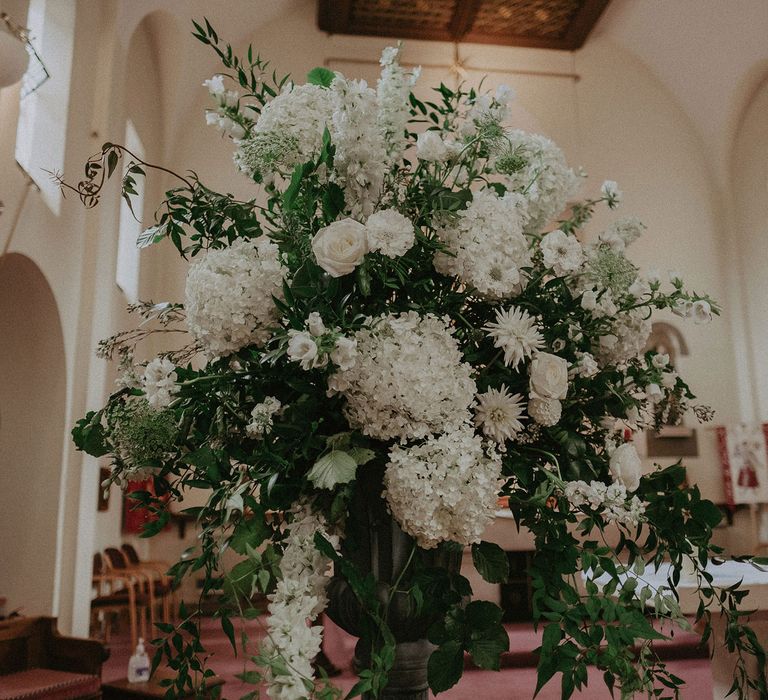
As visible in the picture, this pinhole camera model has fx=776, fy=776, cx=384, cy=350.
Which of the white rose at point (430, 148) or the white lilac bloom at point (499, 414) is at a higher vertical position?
the white rose at point (430, 148)

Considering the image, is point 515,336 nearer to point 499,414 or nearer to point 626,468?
point 499,414

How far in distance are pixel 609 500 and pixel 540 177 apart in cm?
61

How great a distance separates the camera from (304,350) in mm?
→ 979

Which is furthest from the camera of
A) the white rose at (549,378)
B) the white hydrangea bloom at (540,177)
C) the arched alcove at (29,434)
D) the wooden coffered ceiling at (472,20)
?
the wooden coffered ceiling at (472,20)

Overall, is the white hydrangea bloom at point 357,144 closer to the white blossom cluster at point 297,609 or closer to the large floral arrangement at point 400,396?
the large floral arrangement at point 400,396

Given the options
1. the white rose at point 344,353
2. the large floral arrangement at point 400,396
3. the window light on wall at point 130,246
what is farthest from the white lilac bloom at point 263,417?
the window light on wall at point 130,246

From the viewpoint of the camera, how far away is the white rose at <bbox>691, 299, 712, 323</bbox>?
1251mm

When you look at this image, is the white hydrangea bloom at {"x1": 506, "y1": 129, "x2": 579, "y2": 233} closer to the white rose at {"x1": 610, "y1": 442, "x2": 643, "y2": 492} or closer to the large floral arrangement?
the large floral arrangement

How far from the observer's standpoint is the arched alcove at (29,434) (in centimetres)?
591

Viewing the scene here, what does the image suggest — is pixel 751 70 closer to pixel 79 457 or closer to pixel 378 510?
pixel 79 457

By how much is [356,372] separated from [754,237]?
11152 mm

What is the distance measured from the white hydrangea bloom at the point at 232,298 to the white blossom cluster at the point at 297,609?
0.27m

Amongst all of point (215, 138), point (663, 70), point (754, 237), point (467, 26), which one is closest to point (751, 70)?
point (663, 70)

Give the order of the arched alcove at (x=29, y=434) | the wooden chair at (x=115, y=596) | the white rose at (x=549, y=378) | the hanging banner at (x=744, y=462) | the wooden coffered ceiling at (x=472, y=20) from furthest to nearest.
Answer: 1. the wooden coffered ceiling at (x=472, y=20)
2. the hanging banner at (x=744, y=462)
3. the wooden chair at (x=115, y=596)
4. the arched alcove at (x=29, y=434)
5. the white rose at (x=549, y=378)
